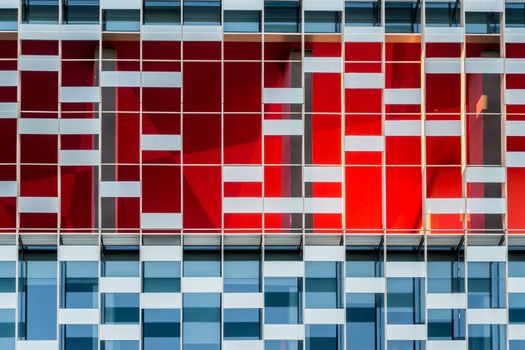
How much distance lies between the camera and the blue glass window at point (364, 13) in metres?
38.9

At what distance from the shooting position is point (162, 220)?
37.6 metres

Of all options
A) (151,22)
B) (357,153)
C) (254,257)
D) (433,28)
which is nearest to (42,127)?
(151,22)

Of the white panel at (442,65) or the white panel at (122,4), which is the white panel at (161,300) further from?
the white panel at (442,65)

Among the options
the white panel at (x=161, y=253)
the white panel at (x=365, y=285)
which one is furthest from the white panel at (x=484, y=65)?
the white panel at (x=161, y=253)

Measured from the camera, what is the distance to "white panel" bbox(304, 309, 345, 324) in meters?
37.4

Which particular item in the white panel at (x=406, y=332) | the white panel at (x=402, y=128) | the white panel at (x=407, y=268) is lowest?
the white panel at (x=406, y=332)

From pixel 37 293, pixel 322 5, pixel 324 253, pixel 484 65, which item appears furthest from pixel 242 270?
pixel 484 65

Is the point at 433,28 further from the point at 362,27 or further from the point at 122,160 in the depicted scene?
the point at 122,160

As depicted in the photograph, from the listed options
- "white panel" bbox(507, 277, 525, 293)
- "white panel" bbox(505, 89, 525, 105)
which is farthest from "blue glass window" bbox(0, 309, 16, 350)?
"white panel" bbox(505, 89, 525, 105)

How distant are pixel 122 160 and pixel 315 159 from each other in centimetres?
750

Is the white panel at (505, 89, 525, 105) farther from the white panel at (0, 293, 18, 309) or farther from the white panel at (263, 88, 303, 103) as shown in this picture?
the white panel at (0, 293, 18, 309)

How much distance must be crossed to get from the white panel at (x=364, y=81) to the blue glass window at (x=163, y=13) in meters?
7.21

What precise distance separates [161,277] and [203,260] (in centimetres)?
175

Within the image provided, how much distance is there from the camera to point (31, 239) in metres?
37.5
